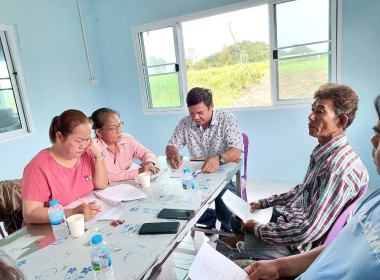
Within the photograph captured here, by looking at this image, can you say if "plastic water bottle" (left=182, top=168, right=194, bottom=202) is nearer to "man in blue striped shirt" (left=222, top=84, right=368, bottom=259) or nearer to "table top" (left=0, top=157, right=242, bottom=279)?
"table top" (left=0, top=157, right=242, bottom=279)

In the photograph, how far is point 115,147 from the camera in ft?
6.50

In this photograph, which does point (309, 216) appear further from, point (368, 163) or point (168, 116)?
point (168, 116)

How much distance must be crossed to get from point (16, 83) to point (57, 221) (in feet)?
8.70

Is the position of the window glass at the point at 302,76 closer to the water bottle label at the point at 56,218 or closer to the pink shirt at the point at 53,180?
the pink shirt at the point at 53,180

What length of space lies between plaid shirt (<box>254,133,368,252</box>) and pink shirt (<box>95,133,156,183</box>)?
95 cm

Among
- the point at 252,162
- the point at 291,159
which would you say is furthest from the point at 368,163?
the point at 252,162

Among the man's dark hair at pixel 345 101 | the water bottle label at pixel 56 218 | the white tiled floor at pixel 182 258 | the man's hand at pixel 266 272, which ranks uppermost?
the man's dark hair at pixel 345 101

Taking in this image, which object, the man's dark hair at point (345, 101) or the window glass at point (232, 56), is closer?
the man's dark hair at point (345, 101)

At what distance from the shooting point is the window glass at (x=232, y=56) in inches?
122

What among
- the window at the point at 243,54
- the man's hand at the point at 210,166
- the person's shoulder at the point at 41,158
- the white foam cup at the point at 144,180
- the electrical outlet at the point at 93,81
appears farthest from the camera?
the electrical outlet at the point at 93,81

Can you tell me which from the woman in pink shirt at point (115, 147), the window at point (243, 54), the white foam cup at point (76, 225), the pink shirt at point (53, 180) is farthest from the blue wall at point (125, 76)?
the white foam cup at point (76, 225)

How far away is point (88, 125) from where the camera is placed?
4.72 ft

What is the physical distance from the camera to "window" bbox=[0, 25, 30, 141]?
2.94m

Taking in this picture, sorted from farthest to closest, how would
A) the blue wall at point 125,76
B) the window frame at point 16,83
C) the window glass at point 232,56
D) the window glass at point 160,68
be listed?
the window glass at point 160,68
the window glass at point 232,56
the window frame at point 16,83
the blue wall at point 125,76
